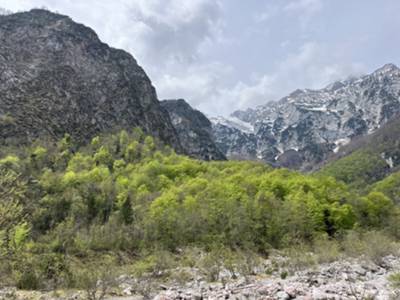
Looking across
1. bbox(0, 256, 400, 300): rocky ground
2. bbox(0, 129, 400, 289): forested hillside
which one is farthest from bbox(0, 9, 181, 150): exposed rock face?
bbox(0, 256, 400, 300): rocky ground

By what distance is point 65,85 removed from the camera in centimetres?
12838

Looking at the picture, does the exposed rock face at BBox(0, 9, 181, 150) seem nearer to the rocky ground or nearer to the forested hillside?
the forested hillside

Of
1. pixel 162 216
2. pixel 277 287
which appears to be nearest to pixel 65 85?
pixel 162 216

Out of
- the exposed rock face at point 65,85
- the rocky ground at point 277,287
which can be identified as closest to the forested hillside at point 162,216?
the rocky ground at point 277,287

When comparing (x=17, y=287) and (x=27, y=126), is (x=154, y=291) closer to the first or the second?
(x=17, y=287)

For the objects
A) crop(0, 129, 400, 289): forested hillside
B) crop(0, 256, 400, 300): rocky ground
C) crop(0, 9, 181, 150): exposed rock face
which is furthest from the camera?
crop(0, 9, 181, 150): exposed rock face

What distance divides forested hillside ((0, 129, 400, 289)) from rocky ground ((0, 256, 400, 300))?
13.1 feet

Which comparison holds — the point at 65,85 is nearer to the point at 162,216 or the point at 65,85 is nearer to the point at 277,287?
the point at 162,216

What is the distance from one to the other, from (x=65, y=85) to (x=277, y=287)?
394ft

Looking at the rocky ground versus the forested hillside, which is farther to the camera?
the forested hillside

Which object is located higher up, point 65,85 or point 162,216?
point 65,85

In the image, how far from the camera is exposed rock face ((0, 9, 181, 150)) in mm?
109938

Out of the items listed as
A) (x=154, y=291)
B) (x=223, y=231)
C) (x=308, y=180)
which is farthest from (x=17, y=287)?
(x=308, y=180)

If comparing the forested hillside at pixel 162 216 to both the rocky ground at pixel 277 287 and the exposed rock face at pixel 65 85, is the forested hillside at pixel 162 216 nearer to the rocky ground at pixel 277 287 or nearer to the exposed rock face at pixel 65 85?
the rocky ground at pixel 277 287
